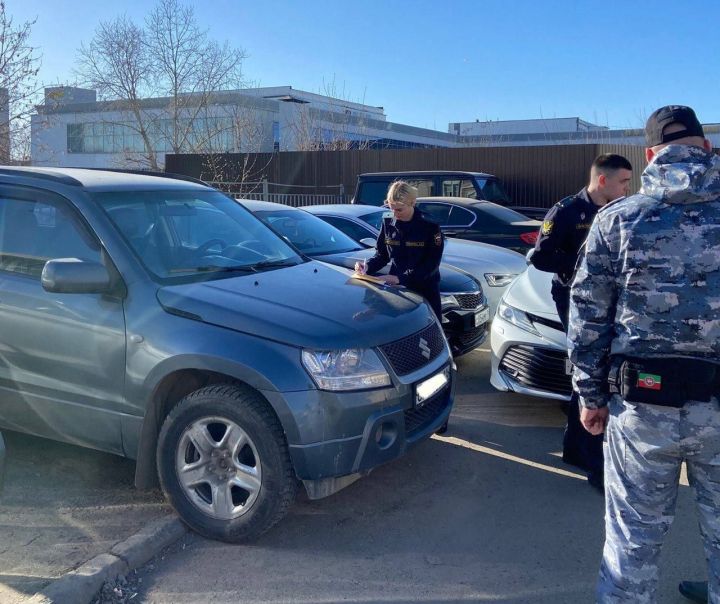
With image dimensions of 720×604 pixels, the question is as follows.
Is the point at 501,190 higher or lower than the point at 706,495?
higher

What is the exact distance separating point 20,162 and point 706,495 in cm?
1614

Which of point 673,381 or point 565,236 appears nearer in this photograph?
point 673,381

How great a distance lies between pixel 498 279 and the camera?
7.75 m

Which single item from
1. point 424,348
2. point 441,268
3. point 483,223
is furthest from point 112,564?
point 483,223

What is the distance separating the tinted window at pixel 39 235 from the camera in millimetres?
4113

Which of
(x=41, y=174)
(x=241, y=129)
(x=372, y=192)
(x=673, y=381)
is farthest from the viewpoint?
(x=241, y=129)

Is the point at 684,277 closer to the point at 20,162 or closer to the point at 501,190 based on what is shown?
the point at 501,190

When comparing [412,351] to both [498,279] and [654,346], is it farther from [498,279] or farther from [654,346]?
[498,279]

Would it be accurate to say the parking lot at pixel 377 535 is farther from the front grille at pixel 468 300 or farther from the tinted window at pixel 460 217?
the tinted window at pixel 460 217

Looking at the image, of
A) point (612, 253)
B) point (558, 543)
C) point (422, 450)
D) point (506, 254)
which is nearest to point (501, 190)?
point (506, 254)

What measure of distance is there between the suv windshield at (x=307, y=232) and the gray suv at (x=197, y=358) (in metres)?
2.69

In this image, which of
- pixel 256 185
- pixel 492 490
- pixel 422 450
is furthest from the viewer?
pixel 256 185

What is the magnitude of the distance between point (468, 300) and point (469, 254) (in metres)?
1.87

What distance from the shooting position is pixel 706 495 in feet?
7.98
